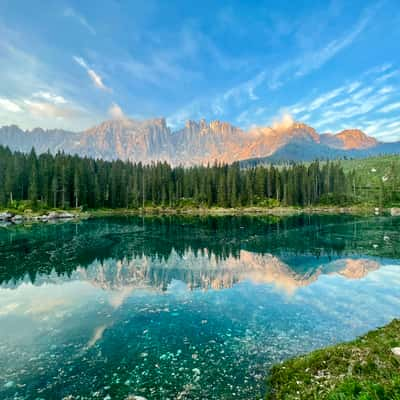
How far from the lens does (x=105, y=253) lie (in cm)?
4222

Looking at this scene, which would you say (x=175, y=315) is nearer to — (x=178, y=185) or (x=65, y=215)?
(x=65, y=215)

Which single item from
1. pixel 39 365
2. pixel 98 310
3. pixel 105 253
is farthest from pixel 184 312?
pixel 105 253

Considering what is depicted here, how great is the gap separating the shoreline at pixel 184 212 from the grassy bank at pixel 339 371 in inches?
4046

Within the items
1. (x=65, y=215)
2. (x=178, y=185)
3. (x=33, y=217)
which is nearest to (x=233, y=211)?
(x=178, y=185)

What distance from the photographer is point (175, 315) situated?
20188 mm

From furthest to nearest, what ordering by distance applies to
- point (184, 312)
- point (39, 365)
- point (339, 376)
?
point (184, 312), point (39, 365), point (339, 376)

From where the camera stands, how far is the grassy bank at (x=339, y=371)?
9.16 metres

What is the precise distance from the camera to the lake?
12344 mm

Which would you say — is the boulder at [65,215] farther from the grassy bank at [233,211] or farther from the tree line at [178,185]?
the tree line at [178,185]

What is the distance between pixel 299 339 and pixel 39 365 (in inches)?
564

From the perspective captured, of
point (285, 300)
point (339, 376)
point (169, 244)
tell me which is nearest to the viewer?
point (339, 376)

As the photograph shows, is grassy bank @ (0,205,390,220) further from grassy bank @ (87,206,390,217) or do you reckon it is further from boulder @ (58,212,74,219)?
boulder @ (58,212,74,219)

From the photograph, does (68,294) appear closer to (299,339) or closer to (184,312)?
(184,312)

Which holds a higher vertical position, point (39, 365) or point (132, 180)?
point (132, 180)
